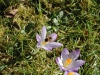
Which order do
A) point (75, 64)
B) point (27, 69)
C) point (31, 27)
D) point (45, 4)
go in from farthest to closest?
point (45, 4) < point (31, 27) < point (27, 69) < point (75, 64)

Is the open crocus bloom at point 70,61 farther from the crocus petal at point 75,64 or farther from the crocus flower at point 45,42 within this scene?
the crocus flower at point 45,42

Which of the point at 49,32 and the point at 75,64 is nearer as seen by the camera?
the point at 75,64

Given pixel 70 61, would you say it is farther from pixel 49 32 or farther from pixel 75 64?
pixel 49 32

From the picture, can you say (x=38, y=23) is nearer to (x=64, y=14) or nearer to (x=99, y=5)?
(x=64, y=14)

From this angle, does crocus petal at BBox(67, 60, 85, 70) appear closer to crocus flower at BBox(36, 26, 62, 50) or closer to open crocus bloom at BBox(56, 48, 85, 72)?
open crocus bloom at BBox(56, 48, 85, 72)

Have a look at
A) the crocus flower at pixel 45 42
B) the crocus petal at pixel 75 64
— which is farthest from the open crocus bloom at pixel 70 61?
the crocus flower at pixel 45 42

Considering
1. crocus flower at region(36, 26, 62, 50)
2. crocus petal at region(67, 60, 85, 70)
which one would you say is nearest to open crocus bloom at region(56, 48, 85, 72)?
crocus petal at region(67, 60, 85, 70)

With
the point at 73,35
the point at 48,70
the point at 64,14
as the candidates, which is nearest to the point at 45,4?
the point at 64,14

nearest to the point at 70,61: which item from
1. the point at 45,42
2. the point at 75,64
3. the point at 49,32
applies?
the point at 75,64
